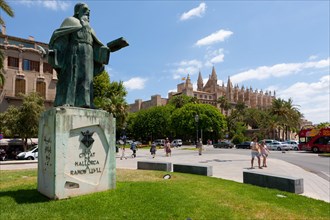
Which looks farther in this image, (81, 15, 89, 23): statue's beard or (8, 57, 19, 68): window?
(8, 57, 19, 68): window

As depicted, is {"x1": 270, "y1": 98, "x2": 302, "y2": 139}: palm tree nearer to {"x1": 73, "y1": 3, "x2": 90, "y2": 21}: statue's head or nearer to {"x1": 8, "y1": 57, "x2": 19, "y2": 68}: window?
{"x1": 8, "y1": 57, "x2": 19, "y2": 68}: window

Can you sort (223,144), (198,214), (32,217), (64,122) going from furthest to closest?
(223,144), (64,122), (198,214), (32,217)

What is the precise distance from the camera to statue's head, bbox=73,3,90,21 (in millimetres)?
7344

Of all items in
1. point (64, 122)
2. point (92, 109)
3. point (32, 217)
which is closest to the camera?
Answer: point (32, 217)

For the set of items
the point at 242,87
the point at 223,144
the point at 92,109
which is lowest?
the point at 223,144

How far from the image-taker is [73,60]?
23.0ft

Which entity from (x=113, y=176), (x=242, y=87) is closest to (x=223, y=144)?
(x=113, y=176)

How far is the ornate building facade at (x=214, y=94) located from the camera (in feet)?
323

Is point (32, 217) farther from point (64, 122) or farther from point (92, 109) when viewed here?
point (92, 109)

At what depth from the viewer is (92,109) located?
7.01m

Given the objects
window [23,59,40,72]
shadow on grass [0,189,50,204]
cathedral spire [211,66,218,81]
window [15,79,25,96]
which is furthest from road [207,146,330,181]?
cathedral spire [211,66,218,81]

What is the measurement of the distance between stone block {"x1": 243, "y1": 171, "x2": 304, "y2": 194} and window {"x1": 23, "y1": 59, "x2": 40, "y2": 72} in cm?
3800

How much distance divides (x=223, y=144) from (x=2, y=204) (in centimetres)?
4346

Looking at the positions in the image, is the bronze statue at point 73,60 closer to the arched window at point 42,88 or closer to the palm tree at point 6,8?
the palm tree at point 6,8
